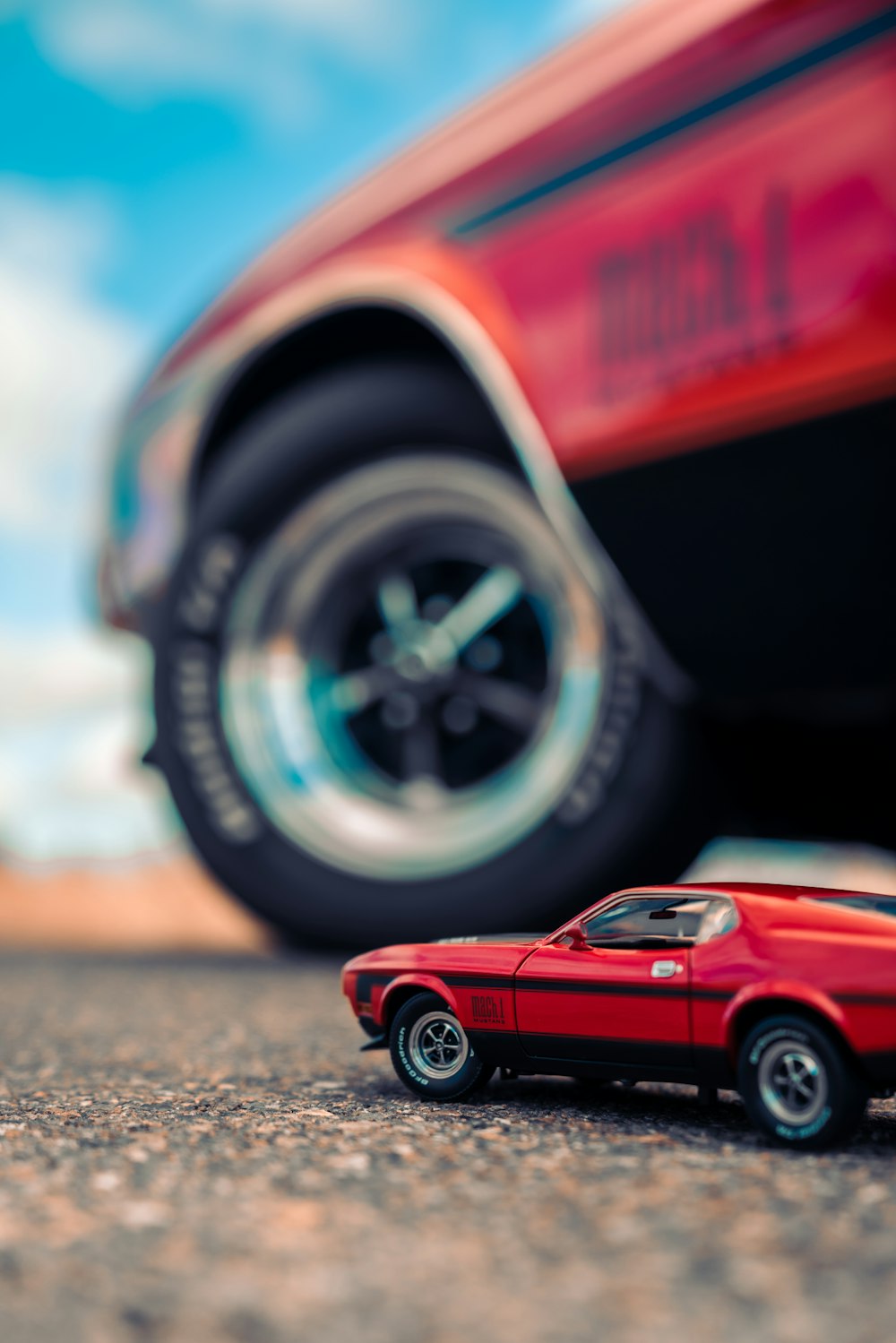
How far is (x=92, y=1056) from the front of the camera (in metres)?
2.26

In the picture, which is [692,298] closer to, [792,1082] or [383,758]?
[383,758]

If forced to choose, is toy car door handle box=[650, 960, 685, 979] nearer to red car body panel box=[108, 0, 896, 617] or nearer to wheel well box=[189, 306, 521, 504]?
red car body panel box=[108, 0, 896, 617]

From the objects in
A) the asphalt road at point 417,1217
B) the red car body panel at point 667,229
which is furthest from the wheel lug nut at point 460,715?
Result: the asphalt road at point 417,1217

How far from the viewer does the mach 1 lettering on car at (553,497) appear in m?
2.64

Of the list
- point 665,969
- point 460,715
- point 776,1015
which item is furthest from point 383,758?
point 776,1015

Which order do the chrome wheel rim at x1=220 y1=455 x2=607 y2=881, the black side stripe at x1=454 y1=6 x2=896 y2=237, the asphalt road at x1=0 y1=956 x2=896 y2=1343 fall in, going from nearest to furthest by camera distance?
the asphalt road at x1=0 y1=956 x2=896 y2=1343
the black side stripe at x1=454 y1=6 x2=896 y2=237
the chrome wheel rim at x1=220 y1=455 x2=607 y2=881

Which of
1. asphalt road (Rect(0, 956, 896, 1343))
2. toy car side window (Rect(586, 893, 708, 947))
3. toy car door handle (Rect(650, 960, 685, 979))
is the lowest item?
asphalt road (Rect(0, 956, 896, 1343))

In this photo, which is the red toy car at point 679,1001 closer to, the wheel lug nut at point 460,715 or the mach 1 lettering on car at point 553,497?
the mach 1 lettering on car at point 553,497

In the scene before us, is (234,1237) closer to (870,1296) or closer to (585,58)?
(870,1296)

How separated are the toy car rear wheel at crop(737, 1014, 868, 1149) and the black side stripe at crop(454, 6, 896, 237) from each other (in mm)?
2058

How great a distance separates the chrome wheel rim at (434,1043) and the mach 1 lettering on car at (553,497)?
117 cm

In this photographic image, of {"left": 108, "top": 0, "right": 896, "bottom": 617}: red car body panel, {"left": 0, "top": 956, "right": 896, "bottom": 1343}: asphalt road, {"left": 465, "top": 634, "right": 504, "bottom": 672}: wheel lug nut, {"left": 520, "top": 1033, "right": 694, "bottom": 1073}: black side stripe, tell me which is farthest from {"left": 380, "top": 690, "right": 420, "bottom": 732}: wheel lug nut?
{"left": 520, "top": 1033, "right": 694, "bottom": 1073}: black side stripe

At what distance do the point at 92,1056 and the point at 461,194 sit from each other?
7.48ft

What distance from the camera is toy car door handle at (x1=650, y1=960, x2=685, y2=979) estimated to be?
1.62m
